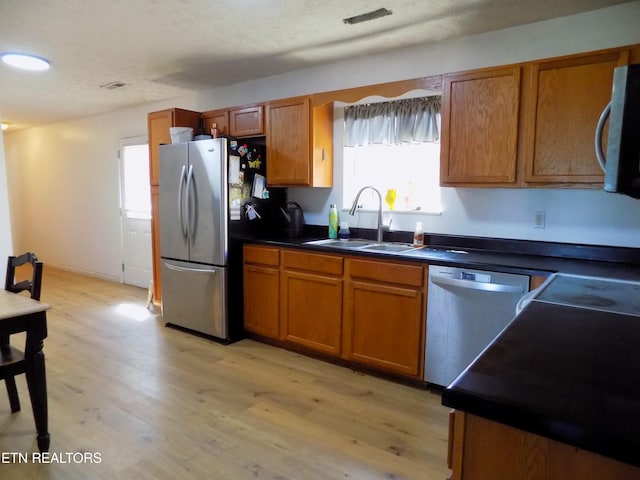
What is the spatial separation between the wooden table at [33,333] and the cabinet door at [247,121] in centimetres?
228

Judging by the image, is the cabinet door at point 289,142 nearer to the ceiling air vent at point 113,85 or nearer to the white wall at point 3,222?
the ceiling air vent at point 113,85

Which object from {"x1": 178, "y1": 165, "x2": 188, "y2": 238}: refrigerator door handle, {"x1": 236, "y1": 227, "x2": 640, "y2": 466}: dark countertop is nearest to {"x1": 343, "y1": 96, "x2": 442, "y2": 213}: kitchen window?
{"x1": 178, "y1": 165, "x2": 188, "y2": 238}: refrigerator door handle

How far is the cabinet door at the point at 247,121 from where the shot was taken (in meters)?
3.71

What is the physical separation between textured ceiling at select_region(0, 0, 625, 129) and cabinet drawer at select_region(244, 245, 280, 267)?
1577 millimetres

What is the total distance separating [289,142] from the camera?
3.54 metres

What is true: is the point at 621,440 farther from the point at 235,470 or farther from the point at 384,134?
the point at 384,134

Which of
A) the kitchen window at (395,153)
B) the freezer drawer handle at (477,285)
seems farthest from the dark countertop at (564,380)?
the kitchen window at (395,153)

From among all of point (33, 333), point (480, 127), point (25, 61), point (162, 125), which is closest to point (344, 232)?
point (480, 127)

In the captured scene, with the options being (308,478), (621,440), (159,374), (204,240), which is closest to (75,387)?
(159,374)

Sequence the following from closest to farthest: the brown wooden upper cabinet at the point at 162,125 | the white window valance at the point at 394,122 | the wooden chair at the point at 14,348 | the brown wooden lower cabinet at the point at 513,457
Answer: the brown wooden lower cabinet at the point at 513,457
the wooden chair at the point at 14,348
the white window valance at the point at 394,122
the brown wooden upper cabinet at the point at 162,125

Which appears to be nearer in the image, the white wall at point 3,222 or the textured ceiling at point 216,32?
the textured ceiling at point 216,32

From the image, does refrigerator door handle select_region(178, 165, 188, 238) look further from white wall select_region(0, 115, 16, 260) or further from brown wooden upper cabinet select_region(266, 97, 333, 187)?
white wall select_region(0, 115, 16, 260)

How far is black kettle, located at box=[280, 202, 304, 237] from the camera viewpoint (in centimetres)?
378

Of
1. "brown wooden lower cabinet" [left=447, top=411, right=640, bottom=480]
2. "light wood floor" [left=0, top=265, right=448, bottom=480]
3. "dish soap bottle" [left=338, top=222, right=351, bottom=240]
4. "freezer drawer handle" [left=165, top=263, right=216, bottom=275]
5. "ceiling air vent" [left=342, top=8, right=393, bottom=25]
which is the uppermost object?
"ceiling air vent" [left=342, top=8, right=393, bottom=25]
